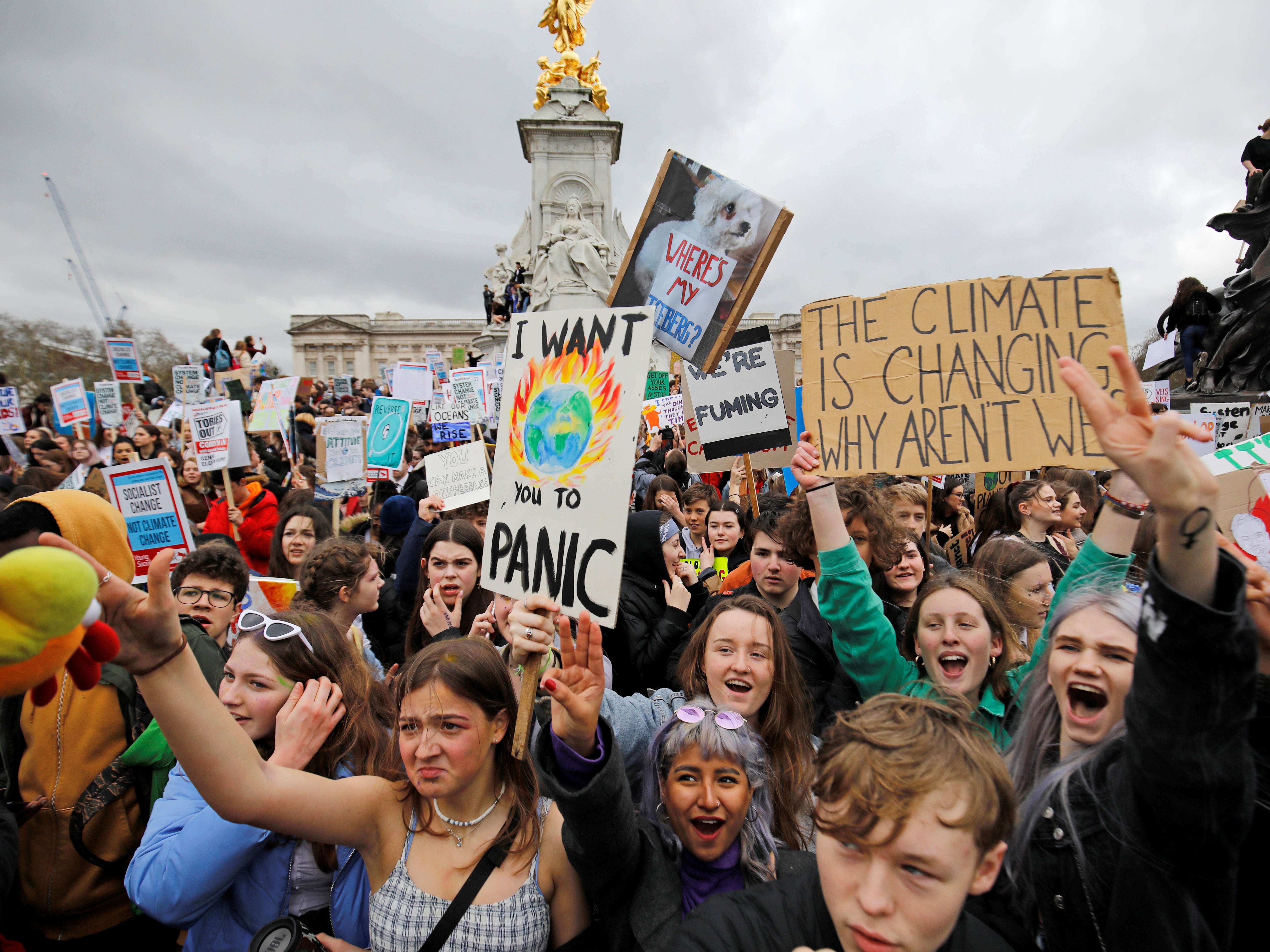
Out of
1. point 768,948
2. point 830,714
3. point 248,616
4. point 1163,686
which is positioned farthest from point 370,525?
point 1163,686

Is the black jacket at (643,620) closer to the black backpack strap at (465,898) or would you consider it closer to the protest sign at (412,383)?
the black backpack strap at (465,898)

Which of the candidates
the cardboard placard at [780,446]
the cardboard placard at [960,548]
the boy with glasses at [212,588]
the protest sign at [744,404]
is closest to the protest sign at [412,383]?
the cardboard placard at [780,446]

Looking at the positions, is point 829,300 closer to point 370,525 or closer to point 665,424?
point 370,525

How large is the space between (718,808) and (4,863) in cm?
200

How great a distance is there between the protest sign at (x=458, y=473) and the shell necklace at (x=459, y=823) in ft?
12.1

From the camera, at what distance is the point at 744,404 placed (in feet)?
14.1

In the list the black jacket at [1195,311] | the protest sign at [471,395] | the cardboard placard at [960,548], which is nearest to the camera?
the cardboard placard at [960,548]

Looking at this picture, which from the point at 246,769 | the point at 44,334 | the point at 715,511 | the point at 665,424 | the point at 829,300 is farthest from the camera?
the point at 44,334

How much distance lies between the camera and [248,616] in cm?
229

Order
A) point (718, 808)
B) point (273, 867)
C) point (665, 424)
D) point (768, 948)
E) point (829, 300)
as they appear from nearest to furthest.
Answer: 1. point (768, 948)
2. point (718, 808)
3. point (273, 867)
4. point (829, 300)
5. point (665, 424)

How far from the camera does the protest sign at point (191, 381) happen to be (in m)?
10.2

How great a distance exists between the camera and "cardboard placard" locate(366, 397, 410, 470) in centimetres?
707

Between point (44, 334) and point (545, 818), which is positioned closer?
point (545, 818)

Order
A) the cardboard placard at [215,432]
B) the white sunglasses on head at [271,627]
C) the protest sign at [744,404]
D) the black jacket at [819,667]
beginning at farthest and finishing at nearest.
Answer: the cardboard placard at [215,432] → the protest sign at [744,404] → the black jacket at [819,667] → the white sunglasses on head at [271,627]
